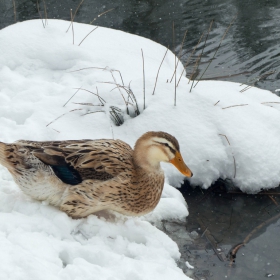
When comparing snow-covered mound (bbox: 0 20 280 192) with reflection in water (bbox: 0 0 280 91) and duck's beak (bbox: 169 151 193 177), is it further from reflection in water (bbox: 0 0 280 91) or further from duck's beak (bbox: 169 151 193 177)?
reflection in water (bbox: 0 0 280 91)

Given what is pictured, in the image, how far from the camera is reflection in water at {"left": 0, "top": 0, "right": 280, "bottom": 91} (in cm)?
792

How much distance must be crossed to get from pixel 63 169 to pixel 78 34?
347cm

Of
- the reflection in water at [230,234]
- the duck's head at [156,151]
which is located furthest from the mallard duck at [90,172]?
the reflection in water at [230,234]

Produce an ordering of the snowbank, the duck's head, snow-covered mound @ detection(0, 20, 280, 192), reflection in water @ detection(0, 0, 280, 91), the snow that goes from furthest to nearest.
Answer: reflection in water @ detection(0, 0, 280, 91)
snow-covered mound @ detection(0, 20, 280, 192)
the duck's head
the snow
the snowbank

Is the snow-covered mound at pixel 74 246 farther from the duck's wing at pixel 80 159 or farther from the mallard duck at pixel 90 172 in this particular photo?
the duck's wing at pixel 80 159

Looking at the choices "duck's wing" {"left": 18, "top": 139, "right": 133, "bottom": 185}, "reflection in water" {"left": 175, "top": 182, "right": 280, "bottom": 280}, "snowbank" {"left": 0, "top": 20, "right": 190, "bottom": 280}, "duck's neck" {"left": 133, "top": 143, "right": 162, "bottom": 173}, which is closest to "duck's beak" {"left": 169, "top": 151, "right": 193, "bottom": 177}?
"duck's neck" {"left": 133, "top": 143, "right": 162, "bottom": 173}

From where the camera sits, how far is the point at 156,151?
14.0 feet

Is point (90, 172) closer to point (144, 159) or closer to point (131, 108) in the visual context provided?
point (144, 159)

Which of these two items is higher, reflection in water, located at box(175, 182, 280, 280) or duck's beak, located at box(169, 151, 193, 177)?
duck's beak, located at box(169, 151, 193, 177)

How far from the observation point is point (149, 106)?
217 inches

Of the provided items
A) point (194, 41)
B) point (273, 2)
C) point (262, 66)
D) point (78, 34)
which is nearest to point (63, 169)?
point (78, 34)

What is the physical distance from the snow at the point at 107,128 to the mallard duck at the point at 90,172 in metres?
0.14

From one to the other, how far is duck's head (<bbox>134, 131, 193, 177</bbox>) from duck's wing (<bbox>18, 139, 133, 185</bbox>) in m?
0.13

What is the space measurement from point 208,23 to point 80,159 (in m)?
6.24
